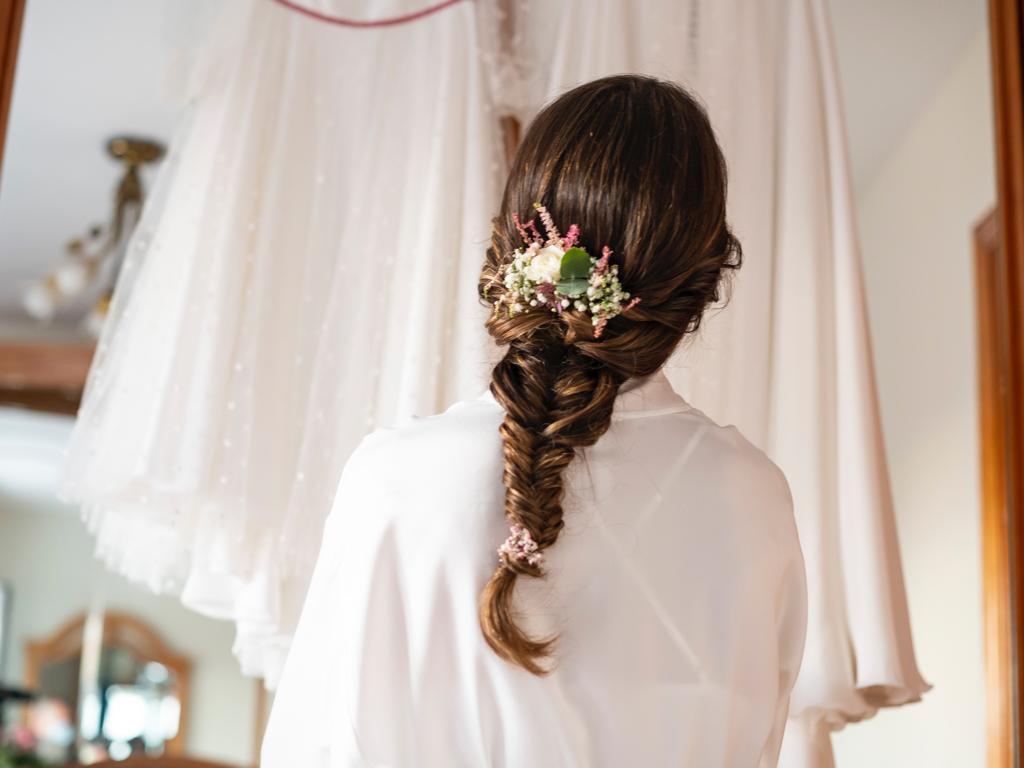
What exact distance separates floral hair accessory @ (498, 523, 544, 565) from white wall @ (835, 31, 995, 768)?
1.15 metres

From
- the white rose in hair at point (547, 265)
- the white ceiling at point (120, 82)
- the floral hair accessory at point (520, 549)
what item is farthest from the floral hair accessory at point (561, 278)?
the white ceiling at point (120, 82)

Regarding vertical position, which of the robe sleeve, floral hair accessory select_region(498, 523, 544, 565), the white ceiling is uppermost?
the white ceiling

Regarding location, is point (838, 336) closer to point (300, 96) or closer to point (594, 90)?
point (594, 90)

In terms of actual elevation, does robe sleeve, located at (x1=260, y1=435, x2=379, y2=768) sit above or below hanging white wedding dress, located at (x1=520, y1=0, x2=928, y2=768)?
below

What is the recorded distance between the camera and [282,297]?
1449mm

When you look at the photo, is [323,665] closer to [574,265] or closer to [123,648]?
[574,265]

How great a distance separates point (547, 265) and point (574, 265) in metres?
0.02

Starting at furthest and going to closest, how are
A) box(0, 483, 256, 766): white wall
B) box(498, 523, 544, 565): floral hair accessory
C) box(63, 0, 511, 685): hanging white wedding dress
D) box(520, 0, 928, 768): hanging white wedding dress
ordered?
box(0, 483, 256, 766): white wall, box(63, 0, 511, 685): hanging white wedding dress, box(520, 0, 928, 768): hanging white wedding dress, box(498, 523, 544, 565): floral hair accessory

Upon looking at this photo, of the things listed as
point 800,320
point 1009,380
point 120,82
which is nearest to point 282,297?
point 800,320

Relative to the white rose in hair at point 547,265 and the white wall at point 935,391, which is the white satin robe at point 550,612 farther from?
the white wall at point 935,391

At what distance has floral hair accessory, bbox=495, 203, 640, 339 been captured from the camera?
0.74 meters

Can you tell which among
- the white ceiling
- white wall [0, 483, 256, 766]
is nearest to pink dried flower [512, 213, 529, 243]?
the white ceiling

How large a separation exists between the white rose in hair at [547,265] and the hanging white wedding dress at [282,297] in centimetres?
56

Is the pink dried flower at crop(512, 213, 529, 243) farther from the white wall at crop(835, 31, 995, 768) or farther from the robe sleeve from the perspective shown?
the white wall at crop(835, 31, 995, 768)
